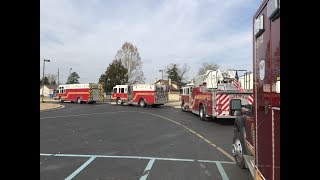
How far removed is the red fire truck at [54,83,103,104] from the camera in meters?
53.8

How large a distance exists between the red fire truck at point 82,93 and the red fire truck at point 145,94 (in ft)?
28.7

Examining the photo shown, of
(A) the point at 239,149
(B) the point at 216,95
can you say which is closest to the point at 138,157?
(A) the point at 239,149

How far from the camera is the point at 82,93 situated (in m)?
54.5

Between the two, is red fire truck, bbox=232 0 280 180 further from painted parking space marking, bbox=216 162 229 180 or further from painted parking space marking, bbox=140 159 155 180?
painted parking space marking, bbox=140 159 155 180

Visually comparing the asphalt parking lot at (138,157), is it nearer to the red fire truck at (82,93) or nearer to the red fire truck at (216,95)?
the red fire truck at (216,95)

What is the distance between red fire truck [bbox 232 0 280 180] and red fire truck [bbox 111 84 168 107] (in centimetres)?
3752

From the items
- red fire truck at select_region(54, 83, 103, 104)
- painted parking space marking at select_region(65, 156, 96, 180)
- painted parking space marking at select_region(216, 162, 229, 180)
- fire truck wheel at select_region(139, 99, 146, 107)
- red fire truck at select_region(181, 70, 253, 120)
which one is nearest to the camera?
painted parking space marking at select_region(216, 162, 229, 180)

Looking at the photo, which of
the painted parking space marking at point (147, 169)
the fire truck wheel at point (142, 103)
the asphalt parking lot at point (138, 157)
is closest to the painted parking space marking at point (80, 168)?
the asphalt parking lot at point (138, 157)

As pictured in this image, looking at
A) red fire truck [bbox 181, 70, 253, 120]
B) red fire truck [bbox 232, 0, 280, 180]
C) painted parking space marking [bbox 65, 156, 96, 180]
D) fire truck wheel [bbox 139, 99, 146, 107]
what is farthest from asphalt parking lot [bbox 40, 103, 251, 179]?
fire truck wheel [bbox 139, 99, 146, 107]

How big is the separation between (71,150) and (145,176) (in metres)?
4.23

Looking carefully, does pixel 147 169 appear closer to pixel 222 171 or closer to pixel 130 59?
pixel 222 171
